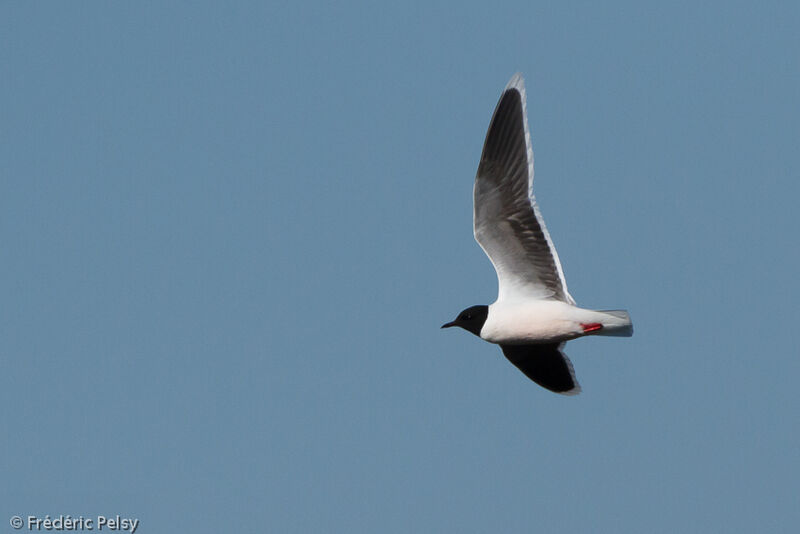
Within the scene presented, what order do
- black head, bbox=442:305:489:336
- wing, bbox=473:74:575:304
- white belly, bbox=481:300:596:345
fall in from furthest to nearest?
black head, bbox=442:305:489:336, white belly, bbox=481:300:596:345, wing, bbox=473:74:575:304

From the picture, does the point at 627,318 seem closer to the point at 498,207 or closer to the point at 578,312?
the point at 578,312

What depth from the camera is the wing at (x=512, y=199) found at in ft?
47.8

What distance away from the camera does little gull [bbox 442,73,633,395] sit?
47.8 feet

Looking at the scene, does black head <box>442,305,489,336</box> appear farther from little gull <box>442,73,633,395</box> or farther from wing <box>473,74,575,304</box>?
wing <box>473,74,575,304</box>

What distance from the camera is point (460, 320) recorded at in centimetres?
1578

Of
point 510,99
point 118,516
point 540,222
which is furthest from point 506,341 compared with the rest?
point 118,516

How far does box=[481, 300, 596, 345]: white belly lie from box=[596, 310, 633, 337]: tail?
0.22 metres

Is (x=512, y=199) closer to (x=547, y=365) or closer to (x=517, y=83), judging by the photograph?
(x=517, y=83)

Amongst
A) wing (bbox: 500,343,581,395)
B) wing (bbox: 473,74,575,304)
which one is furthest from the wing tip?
wing (bbox: 500,343,581,395)

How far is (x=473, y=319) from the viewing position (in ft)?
51.2

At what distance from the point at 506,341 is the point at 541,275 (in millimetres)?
994

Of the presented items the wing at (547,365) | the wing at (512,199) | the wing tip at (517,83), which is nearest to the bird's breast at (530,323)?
the wing at (512,199)

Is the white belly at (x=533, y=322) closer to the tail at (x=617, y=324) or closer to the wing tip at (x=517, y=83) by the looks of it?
the tail at (x=617, y=324)

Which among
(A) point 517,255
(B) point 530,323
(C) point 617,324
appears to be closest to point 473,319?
(B) point 530,323
